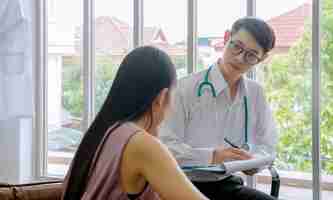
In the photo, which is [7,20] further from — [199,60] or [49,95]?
[199,60]

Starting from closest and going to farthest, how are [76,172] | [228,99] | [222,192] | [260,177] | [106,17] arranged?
[76,172]
[222,192]
[228,99]
[260,177]
[106,17]

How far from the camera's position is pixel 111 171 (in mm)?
1216

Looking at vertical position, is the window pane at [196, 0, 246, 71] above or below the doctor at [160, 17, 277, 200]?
above

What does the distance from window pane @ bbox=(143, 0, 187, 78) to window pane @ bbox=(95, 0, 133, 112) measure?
0.12 metres

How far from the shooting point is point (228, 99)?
83.3 inches

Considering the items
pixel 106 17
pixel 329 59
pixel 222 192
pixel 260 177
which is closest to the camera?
pixel 222 192

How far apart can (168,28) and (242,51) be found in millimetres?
973

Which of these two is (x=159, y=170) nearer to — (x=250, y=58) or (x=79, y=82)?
(x=250, y=58)

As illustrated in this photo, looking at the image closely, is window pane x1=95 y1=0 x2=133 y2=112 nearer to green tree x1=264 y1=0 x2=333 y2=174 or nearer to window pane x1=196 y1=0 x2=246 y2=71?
window pane x1=196 y1=0 x2=246 y2=71

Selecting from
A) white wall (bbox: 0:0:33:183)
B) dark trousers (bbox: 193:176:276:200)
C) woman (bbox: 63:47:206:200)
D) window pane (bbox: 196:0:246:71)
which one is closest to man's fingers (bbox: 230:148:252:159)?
dark trousers (bbox: 193:176:276:200)

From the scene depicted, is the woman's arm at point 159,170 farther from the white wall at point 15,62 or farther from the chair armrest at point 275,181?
the white wall at point 15,62

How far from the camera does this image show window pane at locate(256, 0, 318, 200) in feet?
8.54

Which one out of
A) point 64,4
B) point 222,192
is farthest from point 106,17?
point 222,192

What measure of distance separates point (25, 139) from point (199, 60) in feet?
4.13
